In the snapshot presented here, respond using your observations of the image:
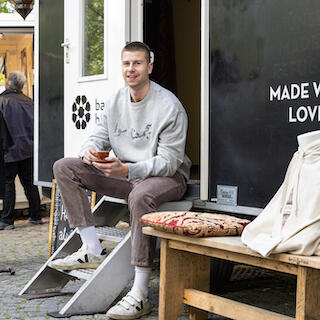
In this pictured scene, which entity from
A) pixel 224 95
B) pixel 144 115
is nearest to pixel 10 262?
pixel 144 115

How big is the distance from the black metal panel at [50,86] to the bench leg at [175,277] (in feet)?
7.86

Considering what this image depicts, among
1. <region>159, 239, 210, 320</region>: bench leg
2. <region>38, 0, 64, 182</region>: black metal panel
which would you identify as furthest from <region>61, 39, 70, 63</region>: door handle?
<region>159, 239, 210, 320</region>: bench leg

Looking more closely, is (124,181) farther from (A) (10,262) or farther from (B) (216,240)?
(A) (10,262)

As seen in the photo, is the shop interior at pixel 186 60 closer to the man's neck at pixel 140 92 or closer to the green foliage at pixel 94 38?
the green foliage at pixel 94 38

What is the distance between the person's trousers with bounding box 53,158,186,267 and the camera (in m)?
3.76

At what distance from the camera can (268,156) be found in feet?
12.1

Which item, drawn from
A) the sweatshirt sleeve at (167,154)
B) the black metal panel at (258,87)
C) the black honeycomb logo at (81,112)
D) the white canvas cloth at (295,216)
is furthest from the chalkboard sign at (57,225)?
the white canvas cloth at (295,216)

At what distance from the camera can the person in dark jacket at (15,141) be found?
7555 millimetres

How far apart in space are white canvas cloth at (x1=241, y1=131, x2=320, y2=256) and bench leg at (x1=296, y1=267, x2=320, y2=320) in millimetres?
96

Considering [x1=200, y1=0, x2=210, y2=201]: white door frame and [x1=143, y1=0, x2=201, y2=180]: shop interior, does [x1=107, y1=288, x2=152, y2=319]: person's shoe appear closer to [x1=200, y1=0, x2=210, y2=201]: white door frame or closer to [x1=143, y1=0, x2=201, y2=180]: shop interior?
[x1=200, y1=0, x2=210, y2=201]: white door frame

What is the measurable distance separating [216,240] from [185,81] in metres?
4.25

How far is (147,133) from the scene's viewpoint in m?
4.20

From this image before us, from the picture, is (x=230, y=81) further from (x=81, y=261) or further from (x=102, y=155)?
(x=81, y=261)

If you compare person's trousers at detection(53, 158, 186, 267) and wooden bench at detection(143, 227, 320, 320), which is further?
person's trousers at detection(53, 158, 186, 267)
